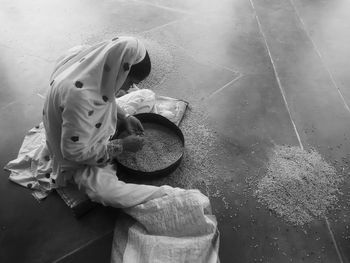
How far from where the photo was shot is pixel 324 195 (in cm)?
180

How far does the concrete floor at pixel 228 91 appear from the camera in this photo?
1.62 metres

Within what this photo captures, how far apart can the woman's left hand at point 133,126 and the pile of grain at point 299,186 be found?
2.76ft

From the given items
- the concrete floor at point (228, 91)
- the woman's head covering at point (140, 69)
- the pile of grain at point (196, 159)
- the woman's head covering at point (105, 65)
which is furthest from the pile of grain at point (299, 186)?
the woman's head covering at point (105, 65)

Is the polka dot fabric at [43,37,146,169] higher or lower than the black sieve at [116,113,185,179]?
higher

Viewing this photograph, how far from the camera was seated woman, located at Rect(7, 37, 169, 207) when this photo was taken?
1285 millimetres

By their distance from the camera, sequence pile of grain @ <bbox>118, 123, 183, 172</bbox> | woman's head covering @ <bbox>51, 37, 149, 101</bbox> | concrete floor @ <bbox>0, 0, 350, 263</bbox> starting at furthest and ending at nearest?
1. pile of grain @ <bbox>118, 123, 183, 172</bbox>
2. concrete floor @ <bbox>0, 0, 350, 263</bbox>
3. woman's head covering @ <bbox>51, 37, 149, 101</bbox>

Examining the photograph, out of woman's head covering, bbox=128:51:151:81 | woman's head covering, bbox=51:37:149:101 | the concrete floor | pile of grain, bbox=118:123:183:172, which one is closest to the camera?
woman's head covering, bbox=51:37:149:101

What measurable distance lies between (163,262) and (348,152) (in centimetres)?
152

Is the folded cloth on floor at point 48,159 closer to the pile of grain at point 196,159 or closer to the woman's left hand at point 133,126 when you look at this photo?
the pile of grain at point 196,159

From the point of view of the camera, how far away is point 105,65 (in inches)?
51.1

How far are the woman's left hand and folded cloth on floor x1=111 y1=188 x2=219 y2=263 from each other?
19.9 inches

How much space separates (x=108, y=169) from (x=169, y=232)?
498 millimetres

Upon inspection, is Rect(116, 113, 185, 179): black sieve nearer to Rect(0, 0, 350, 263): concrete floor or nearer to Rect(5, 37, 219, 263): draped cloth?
Rect(5, 37, 219, 263): draped cloth

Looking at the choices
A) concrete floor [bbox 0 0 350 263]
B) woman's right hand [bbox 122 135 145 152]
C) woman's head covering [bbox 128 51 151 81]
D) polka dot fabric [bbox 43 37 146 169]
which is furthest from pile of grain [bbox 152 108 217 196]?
woman's head covering [bbox 128 51 151 81]
